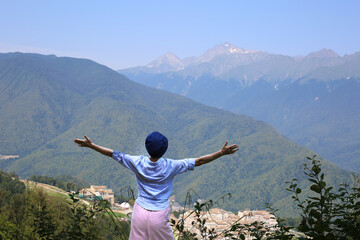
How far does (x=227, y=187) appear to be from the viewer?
A: 16575 centimetres

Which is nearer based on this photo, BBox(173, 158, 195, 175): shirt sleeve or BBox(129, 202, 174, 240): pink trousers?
BBox(129, 202, 174, 240): pink trousers

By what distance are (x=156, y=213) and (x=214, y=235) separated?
21.5 inches

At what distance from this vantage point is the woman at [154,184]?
10.2ft

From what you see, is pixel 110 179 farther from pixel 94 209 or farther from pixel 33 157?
pixel 94 209

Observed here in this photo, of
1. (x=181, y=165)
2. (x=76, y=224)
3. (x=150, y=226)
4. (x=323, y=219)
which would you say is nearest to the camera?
(x=323, y=219)

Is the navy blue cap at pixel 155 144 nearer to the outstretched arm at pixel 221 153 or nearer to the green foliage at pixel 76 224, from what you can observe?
the outstretched arm at pixel 221 153

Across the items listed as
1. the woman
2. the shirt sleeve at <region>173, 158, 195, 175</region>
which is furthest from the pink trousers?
the shirt sleeve at <region>173, 158, 195, 175</region>

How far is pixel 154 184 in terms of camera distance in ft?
10.6

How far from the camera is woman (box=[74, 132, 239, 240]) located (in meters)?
3.12

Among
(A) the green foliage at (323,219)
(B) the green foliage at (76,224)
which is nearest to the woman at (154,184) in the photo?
(B) the green foliage at (76,224)

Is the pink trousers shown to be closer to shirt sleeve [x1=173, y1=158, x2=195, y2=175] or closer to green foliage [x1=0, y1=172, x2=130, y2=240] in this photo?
green foliage [x1=0, y1=172, x2=130, y2=240]

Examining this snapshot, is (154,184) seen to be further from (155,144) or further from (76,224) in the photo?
(76,224)

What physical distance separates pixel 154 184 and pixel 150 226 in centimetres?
37

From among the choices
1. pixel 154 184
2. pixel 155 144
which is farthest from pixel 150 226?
pixel 155 144
